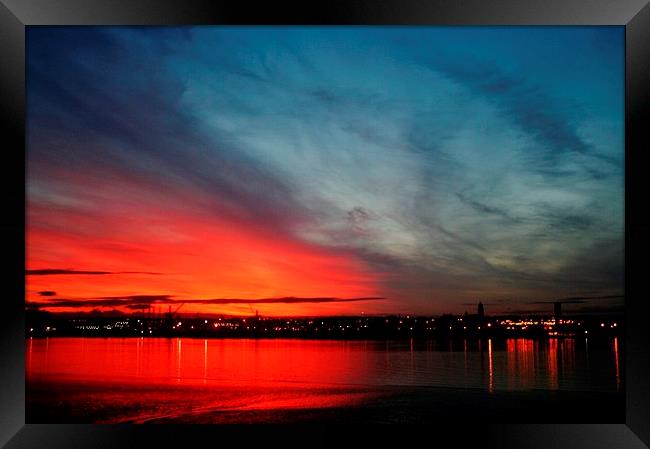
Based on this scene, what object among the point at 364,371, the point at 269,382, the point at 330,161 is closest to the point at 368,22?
the point at 269,382

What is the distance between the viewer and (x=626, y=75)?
15.5 feet

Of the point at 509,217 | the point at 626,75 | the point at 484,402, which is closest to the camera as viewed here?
the point at 626,75

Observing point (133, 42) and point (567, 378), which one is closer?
point (567, 378)

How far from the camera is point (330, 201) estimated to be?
36000mm

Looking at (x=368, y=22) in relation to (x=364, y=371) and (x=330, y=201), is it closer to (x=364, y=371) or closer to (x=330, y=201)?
(x=364, y=371)

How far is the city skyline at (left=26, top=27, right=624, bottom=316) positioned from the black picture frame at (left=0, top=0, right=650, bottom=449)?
12.9 meters

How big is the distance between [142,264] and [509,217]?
76.8 ft

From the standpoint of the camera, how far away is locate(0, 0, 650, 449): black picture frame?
460cm

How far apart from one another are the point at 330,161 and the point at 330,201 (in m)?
2.95

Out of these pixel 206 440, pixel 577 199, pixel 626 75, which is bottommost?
pixel 206 440

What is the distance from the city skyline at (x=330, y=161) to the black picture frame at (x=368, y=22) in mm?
12935

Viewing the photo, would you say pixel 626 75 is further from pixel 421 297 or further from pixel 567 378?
pixel 421 297

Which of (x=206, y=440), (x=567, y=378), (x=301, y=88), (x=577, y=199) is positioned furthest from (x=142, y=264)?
(x=206, y=440)

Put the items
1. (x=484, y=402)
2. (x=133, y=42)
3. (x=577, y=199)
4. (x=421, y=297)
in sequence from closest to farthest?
(x=484, y=402) → (x=133, y=42) → (x=577, y=199) → (x=421, y=297)
